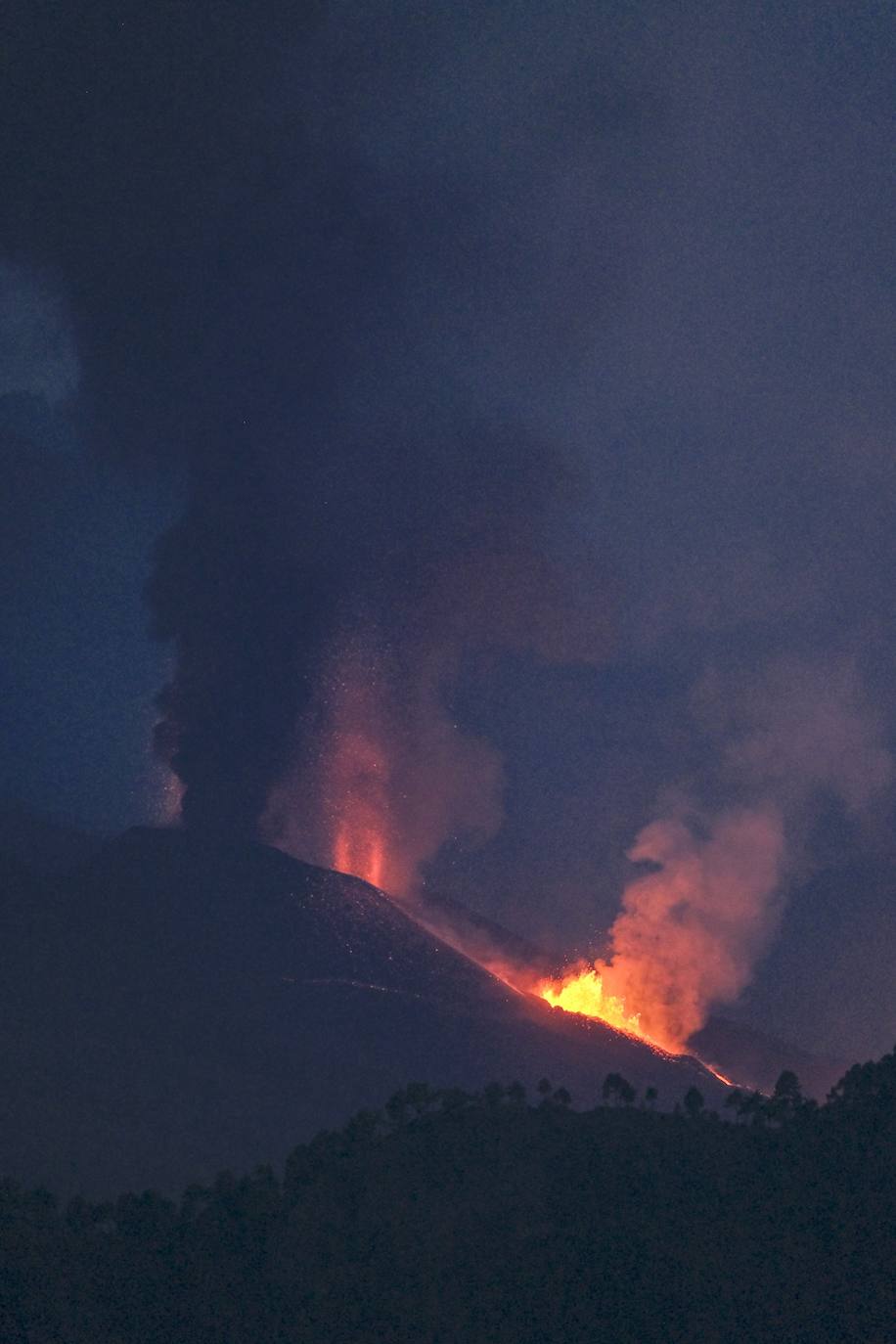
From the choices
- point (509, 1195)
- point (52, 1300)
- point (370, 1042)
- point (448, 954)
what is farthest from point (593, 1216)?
point (448, 954)

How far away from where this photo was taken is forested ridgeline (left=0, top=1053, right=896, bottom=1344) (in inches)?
1223

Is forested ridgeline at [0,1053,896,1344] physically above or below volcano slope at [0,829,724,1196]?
below

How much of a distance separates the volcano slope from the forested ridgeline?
19.3m

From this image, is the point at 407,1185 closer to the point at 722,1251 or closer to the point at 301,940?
the point at 722,1251

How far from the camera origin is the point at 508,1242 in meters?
34.5

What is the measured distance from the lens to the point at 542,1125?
1592 inches

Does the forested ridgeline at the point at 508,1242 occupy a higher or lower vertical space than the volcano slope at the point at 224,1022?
lower

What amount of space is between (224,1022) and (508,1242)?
40060 mm

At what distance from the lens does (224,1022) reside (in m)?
71.0

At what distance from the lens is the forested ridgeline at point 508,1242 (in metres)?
31.1

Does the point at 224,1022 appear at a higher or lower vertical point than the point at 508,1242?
higher

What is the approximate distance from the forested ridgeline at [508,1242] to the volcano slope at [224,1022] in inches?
762

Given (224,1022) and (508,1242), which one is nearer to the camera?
(508,1242)

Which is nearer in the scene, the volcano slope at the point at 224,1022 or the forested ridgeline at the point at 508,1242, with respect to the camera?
the forested ridgeline at the point at 508,1242
